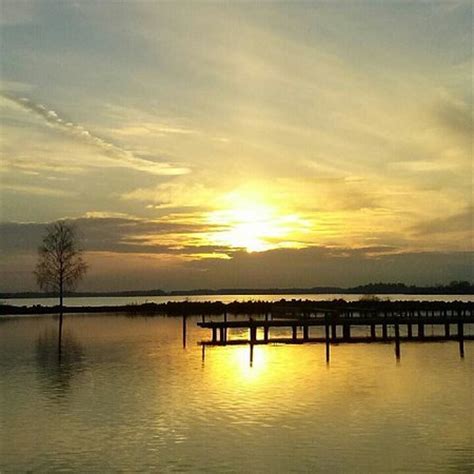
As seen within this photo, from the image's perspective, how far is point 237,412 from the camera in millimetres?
21391

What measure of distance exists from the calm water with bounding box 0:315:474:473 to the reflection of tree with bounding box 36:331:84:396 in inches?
4.2

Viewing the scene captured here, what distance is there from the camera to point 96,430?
63.2 feet

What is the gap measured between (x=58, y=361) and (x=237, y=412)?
59.1ft

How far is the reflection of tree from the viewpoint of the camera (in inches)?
1129

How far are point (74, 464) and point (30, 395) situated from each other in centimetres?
1006

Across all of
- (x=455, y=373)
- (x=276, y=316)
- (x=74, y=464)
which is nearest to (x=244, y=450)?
(x=74, y=464)

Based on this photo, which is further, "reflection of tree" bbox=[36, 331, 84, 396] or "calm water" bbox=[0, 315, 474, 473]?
"reflection of tree" bbox=[36, 331, 84, 396]

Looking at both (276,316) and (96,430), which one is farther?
(276,316)

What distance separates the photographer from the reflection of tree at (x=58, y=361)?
28.7 meters

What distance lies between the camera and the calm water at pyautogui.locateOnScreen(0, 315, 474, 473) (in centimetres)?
1617

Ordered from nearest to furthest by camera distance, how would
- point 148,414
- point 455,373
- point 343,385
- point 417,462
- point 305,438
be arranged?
point 417,462
point 305,438
point 148,414
point 343,385
point 455,373

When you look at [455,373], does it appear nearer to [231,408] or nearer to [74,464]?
[231,408]

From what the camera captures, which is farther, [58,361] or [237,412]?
[58,361]

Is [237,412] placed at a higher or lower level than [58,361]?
lower
